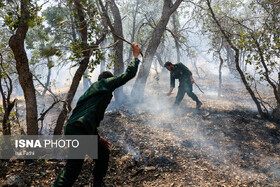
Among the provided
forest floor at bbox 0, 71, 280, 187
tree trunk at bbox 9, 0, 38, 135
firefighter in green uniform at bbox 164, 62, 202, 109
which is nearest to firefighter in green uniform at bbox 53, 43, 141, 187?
forest floor at bbox 0, 71, 280, 187

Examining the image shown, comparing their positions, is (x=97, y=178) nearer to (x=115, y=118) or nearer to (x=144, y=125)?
(x=144, y=125)

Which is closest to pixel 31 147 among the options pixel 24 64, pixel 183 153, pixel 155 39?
pixel 24 64

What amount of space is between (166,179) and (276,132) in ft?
12.0

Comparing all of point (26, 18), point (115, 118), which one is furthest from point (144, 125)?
point (26, 18)

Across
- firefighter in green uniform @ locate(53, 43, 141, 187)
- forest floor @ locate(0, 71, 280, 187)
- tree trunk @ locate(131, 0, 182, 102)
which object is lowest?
forest floor @ locate(0, 71, 280, 187)

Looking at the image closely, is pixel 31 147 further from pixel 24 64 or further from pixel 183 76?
pixel 183 76

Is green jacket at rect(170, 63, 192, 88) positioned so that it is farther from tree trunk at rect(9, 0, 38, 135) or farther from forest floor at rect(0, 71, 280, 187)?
tree trunk at rect(9, 0, 38, 135)

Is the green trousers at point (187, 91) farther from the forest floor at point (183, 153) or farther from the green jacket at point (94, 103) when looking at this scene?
the green jacket at point (94, 103)

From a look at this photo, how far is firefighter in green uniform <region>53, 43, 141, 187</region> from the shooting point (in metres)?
2.49

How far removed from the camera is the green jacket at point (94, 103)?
2.54 metres

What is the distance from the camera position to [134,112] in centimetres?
684

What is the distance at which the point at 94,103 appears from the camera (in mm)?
2625

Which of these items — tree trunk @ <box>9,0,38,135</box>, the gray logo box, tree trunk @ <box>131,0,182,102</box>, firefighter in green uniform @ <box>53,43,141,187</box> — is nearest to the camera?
firefighter in green uniform @ <box>53,43,141,187</box>

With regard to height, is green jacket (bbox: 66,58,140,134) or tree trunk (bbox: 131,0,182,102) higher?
tree trunk (bbox: 131,0,182,102)
